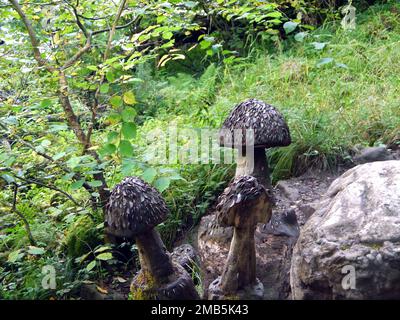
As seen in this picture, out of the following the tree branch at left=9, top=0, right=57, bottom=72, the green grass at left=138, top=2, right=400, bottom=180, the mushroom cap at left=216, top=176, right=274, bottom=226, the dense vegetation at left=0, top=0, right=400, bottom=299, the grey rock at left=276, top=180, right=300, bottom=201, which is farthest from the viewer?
the green grass at left=138, top=2, right=400, bottom=180

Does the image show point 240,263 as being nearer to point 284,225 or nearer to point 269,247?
point 269,247

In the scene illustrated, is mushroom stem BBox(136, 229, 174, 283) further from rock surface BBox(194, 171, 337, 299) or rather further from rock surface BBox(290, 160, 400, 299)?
rock surface BBox(290, 160, 400, 299)

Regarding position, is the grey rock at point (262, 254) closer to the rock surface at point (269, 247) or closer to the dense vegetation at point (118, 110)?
the rock surface at point (269, 247)

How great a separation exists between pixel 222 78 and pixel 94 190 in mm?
3707

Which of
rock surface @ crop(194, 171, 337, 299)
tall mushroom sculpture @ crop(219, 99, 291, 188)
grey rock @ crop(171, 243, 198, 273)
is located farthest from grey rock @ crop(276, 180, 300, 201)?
grey rock @ crop(171, 243, 198, 273)

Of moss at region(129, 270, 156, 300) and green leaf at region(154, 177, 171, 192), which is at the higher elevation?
green leaf at region(154, 177, 171, 192)

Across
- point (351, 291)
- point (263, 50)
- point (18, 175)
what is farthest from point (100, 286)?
point (263, 50)

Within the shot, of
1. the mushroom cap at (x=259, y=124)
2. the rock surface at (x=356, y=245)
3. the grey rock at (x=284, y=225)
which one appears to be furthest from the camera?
the grey rock at (x=284, y=225)

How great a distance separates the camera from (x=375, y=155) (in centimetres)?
425

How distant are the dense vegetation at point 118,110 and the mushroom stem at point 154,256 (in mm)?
372

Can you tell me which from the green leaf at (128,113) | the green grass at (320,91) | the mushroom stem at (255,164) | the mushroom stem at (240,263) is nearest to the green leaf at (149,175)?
the green leaf at (128,113)

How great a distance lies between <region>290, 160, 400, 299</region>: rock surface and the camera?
2133mm

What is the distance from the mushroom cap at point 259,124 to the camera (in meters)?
3.25

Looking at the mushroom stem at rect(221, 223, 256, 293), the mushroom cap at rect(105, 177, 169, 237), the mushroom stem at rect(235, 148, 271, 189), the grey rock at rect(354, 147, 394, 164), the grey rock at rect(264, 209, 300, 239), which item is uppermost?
the grey rock at rect(354, 147, 394, 164)
